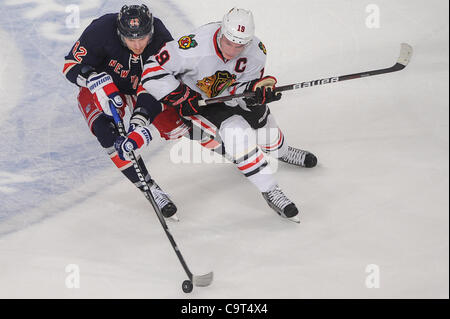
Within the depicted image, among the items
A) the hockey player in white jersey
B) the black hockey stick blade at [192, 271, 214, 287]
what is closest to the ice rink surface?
the black hockey stick blade at [192, 271, 214, 287]

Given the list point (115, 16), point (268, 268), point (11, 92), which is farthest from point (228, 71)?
point (11, 92)

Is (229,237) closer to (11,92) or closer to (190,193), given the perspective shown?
(190,193)

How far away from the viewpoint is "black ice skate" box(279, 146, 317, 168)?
3.33 m

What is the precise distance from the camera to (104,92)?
118 inches

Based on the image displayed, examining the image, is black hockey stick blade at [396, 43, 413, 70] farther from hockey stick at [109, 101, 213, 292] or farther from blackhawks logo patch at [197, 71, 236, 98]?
hockey stick at [109, 101, 213, 292]

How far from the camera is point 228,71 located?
2945 millimetres

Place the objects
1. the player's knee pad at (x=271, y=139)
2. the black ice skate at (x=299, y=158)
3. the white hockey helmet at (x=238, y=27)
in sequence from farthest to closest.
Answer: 1. the black ice skate at (x=299, y=158)
2. the player's knee pad at (x=271, y=139)
3. the white hockey helmet at (x=238, y=27)

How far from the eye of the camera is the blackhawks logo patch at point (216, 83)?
2.95 m

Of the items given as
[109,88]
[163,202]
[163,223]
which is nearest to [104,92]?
[109,88]

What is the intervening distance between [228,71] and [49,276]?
1.18 metres

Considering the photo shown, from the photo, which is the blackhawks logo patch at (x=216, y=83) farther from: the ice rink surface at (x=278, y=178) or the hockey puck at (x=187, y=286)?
the hockey puck at (x=187, y=286)

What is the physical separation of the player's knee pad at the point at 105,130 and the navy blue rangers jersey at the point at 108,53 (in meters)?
0.21

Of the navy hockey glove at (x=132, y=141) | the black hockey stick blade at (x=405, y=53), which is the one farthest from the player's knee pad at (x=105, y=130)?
the black hockey stick blade at (x=405, y=53)

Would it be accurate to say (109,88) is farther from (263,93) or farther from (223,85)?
(263,93)
